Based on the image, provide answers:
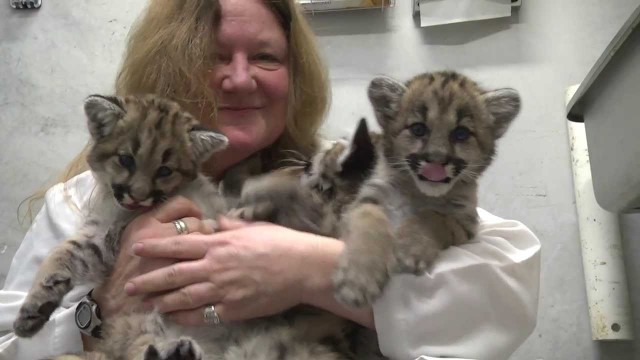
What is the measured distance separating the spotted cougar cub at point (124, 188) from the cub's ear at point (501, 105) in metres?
0.58

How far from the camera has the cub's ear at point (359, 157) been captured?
1388mm

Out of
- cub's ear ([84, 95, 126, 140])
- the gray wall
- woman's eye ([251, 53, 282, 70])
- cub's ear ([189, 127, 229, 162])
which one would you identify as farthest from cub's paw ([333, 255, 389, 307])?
the gray wall

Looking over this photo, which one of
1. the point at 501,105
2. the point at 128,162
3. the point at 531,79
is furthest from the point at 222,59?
the point at 531,79

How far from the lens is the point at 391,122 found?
133 cm

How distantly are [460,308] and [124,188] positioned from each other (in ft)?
2.37

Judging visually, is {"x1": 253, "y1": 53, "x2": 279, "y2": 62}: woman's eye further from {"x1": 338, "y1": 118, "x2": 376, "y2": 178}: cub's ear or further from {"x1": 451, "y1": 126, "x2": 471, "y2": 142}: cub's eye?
{"x1": 451, "y1": 126, "x2": 471, "y2": 142}: cub's eye

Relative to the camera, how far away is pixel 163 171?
1277mm

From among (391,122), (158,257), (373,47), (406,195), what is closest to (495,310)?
(406,195)

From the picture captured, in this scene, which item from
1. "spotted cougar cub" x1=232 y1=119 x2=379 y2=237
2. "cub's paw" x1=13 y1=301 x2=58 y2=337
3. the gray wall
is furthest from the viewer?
the gray wall

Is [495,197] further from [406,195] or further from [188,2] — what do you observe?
[188,2]

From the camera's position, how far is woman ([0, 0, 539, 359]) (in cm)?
120

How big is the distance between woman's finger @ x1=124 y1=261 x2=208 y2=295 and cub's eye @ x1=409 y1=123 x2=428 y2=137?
20.2 inches

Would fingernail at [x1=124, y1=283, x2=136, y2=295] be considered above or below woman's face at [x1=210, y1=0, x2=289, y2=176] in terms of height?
below

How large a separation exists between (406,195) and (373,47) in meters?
1.23
